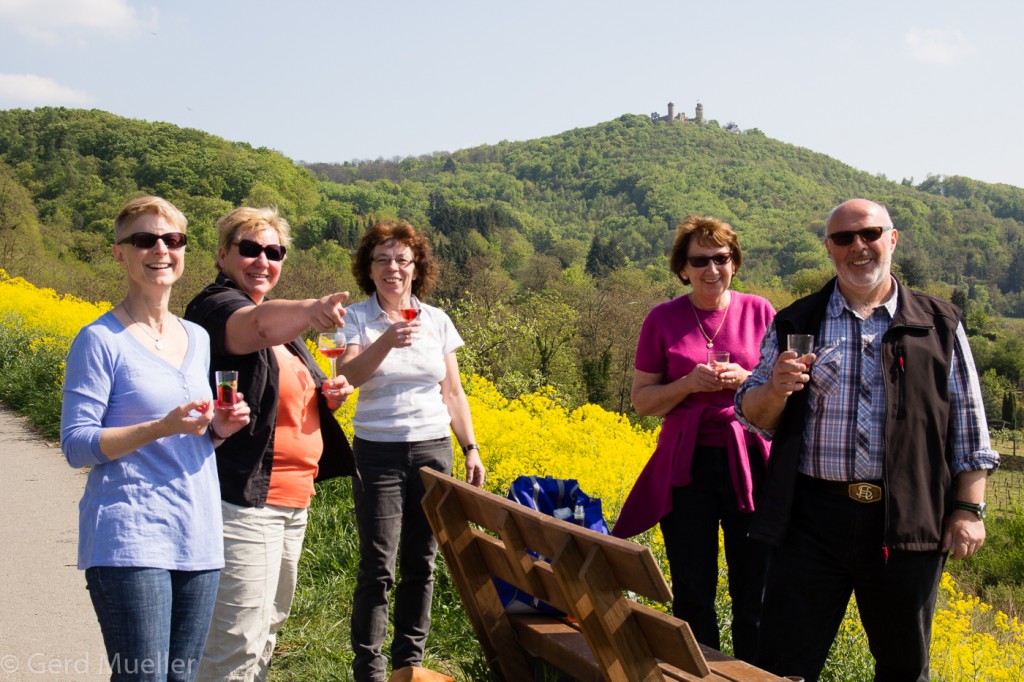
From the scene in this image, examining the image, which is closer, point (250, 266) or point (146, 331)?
point (146, 331)

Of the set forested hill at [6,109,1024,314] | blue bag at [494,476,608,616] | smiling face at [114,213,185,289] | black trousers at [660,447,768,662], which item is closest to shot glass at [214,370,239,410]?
smiling face at [114,213,185,289]

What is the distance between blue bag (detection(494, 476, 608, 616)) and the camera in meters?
3.68

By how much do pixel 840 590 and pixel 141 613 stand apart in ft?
7.28

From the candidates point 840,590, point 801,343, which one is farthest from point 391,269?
point 840,590

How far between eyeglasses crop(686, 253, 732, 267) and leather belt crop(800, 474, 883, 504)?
→ 3.49 ft

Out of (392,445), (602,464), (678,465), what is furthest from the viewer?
(602,464)

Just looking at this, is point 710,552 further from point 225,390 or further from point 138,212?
point 138,212

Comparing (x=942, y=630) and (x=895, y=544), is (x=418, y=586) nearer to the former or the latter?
(x=895, y=544)

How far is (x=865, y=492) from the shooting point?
9.96 ft

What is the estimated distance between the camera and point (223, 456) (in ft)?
10.2

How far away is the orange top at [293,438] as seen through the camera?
327 cm

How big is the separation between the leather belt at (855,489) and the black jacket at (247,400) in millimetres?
1877

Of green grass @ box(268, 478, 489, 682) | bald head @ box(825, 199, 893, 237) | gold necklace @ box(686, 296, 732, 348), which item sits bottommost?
green grass @ box(268, 478, 489, 682)

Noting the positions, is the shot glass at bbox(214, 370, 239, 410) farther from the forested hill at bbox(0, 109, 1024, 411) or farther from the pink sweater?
the forested hill at bbox(0, 109, 1024, 411)
